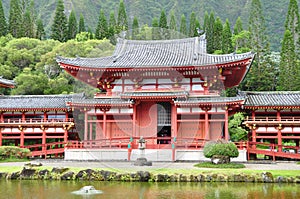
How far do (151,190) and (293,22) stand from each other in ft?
158

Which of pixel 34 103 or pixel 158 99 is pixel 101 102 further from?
pixel 34 103

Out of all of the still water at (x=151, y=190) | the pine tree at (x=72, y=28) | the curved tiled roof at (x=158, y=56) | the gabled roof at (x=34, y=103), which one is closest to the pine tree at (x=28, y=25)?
the pine tree at (x=72, y=28)

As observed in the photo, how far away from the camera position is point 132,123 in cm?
2695

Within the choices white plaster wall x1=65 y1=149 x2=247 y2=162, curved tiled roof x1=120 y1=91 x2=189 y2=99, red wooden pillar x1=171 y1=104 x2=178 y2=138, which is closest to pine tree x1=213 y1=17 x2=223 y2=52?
red wooden pillar x1=171 y1=104 x2=178 y2=138

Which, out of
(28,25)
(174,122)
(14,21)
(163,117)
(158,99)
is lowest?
(174,122)

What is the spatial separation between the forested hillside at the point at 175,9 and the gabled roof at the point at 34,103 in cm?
6791

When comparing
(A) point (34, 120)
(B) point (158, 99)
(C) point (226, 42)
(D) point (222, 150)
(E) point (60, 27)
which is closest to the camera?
(D) point (222, 150)

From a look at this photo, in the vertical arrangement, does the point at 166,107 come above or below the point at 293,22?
below

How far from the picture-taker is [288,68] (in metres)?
50.1

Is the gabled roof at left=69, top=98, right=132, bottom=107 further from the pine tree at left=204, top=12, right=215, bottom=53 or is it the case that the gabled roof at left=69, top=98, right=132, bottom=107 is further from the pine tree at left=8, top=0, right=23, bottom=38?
the pine tree at left=8, top=0, right=23, bottom=38

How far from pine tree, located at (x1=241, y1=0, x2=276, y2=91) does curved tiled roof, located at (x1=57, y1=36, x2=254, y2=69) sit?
24.9m

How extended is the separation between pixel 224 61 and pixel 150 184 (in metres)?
11.5

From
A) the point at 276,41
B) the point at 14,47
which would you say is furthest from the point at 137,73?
the point at 276,41

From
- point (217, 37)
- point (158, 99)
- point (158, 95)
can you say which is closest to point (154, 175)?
point (158, 95)
